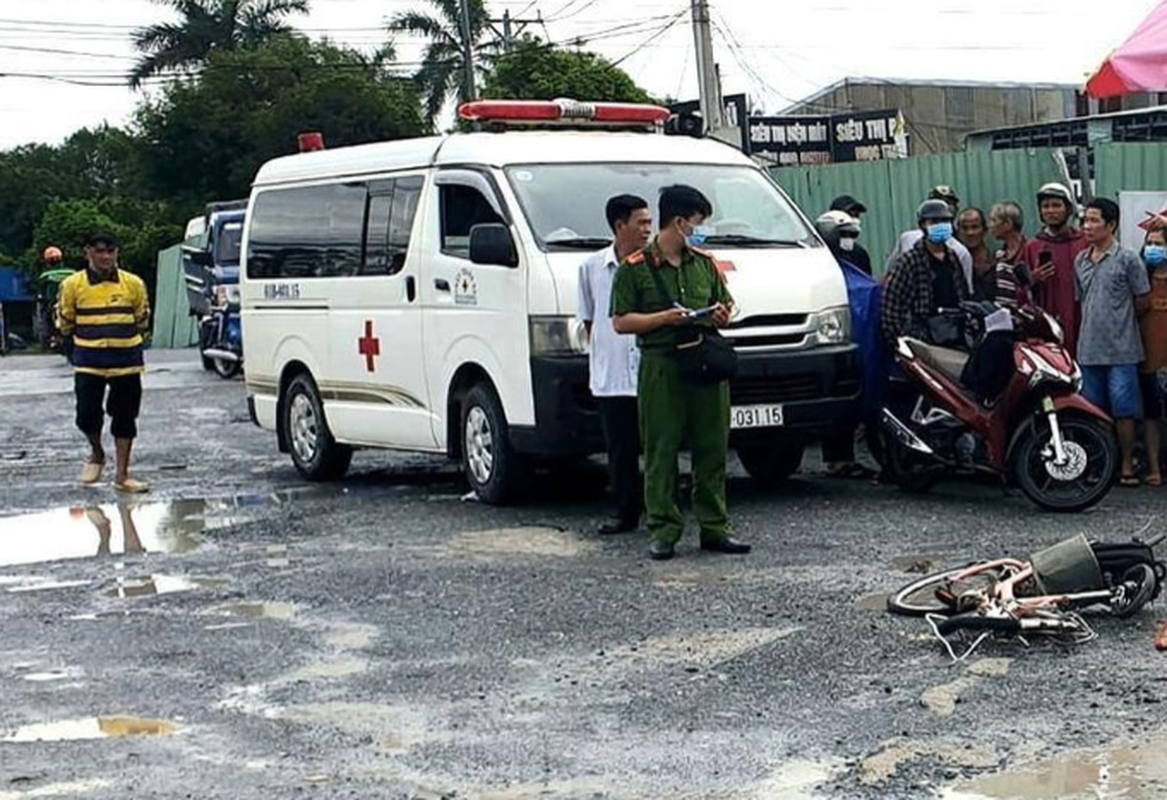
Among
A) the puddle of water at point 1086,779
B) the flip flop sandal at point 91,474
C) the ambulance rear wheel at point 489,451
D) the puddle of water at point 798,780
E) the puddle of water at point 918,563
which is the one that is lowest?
the puddle of water at point 1086,779

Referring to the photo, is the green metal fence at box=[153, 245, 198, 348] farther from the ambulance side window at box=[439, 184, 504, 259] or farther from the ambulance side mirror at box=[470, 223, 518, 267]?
the ambulance side mirror at box=[470, 223, 518, 267]

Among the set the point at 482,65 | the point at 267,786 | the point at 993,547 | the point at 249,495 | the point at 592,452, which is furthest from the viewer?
the point at 482,65

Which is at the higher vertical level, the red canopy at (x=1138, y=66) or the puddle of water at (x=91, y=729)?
the red canopy at (x=1138, y=66)

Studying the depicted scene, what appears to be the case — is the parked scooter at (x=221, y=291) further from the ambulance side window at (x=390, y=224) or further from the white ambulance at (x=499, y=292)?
the ambulance side window at (x=390, y=224)

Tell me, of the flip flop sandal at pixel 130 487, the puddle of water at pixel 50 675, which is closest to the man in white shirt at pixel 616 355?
the puddle of water at pixel 50 675

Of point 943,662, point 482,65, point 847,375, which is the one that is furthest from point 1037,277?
point 482,65

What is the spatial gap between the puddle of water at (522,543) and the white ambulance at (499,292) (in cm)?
54

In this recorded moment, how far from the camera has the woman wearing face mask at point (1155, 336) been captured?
10.2m

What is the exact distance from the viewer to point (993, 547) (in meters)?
8.62

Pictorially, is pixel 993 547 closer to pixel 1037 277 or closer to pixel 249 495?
pixel 1037 277

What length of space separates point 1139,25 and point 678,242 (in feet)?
10.9

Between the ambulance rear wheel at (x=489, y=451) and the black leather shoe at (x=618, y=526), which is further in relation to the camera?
the ambulance rear wheel at (x=489, y=451)

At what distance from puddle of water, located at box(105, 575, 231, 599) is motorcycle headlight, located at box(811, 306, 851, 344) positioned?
142 inches

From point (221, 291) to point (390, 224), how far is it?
13252 mm
